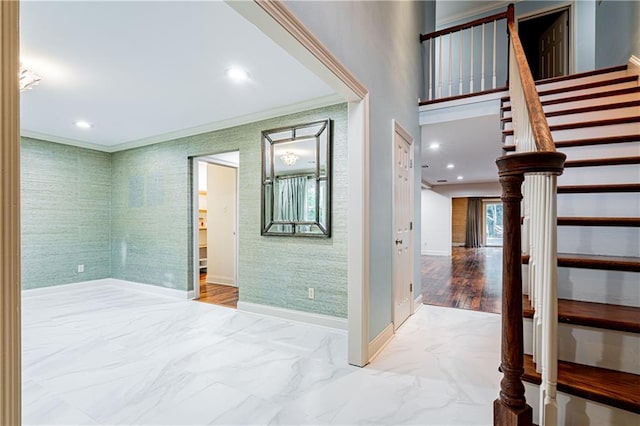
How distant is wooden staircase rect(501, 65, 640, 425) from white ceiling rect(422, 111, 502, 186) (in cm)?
101

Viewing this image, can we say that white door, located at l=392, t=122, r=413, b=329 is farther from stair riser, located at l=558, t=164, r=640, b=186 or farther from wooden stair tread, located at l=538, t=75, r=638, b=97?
wooden stair tread, located at l=538, t=75, r=638, b=97

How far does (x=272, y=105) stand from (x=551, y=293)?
10.1ft

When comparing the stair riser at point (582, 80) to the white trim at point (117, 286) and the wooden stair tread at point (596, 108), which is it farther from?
the white trim at point (117, 286)

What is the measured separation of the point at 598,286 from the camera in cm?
157

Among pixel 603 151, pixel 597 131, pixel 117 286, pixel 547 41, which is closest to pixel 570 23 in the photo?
pixel 547 41

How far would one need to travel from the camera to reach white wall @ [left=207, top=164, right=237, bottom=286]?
5180mm

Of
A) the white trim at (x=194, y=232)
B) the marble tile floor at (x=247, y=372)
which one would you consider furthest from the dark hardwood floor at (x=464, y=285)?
the white trim at (x=194, y=232)

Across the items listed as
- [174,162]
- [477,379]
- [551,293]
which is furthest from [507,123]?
[174,162]

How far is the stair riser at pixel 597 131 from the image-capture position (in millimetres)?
2379

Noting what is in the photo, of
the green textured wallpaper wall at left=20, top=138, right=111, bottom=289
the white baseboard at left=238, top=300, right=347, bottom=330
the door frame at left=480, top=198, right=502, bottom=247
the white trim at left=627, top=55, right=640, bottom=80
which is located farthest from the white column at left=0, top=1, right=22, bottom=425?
the door frame at left=480, top=198, right=502, bottom=247

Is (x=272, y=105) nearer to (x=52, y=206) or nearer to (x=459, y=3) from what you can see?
(x=52, y=206)

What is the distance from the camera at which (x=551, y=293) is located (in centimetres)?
97

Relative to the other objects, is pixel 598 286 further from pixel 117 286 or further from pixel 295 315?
pixel 117 286

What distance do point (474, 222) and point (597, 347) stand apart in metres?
11.2
